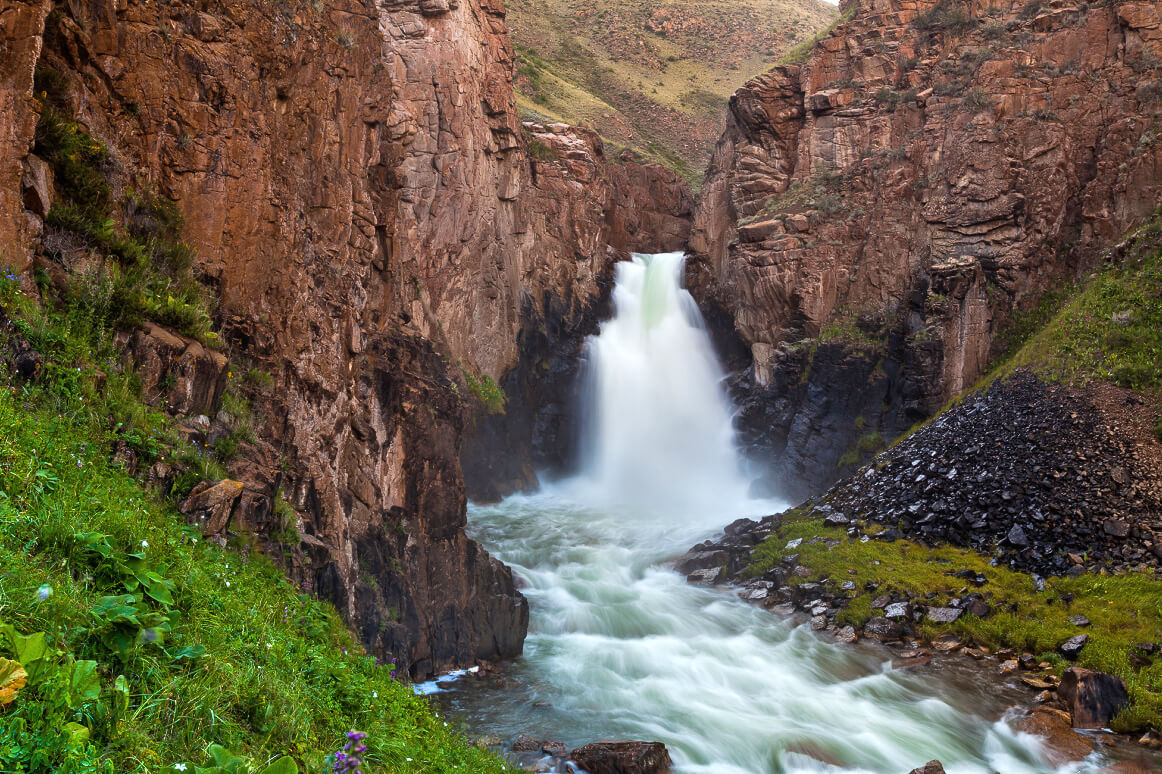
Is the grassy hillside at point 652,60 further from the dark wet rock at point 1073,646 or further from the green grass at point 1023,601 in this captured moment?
the dark wet rock at point 1073,646

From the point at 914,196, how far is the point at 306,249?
28.0 meters

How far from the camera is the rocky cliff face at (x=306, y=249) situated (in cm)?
863

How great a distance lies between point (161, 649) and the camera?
3570 millimetres

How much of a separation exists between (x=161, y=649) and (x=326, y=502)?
8.66 m

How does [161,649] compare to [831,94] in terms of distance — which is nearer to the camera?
[161,649]

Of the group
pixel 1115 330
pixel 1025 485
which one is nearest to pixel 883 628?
pixel 1025 485

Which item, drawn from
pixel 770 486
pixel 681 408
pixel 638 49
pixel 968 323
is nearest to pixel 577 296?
pixel 681 408

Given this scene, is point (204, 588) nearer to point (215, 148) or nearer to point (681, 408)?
point (215, 148)

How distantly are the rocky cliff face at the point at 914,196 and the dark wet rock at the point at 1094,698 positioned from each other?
16.3 m

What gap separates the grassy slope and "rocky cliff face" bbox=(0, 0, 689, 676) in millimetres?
9864

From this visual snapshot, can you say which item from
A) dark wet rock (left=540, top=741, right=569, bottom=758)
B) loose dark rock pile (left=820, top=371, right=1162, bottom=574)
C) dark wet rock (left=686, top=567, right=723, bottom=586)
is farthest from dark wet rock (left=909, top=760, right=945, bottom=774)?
dark wet rock (left=686, top=567, right=723, bottom=586)

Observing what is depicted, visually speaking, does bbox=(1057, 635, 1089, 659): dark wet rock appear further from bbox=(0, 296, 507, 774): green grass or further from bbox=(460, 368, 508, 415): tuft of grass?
bbox=(460, 368, 508, 415): tuft of grass

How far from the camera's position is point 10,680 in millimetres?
2520

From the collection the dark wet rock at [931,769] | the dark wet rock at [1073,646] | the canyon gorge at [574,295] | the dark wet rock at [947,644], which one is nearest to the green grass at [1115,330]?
the canyon gorge at [574,295]
